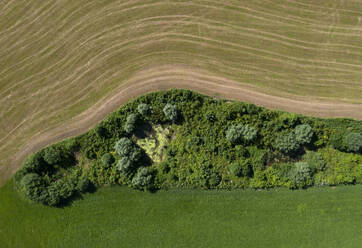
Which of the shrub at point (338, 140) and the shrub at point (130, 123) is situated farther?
the shrub at point (130, 123)

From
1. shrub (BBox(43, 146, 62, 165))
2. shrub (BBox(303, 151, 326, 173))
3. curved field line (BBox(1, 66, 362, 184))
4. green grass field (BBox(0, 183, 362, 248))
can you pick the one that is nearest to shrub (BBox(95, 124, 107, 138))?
curved field line (BBox(1, 66, 362, 184))

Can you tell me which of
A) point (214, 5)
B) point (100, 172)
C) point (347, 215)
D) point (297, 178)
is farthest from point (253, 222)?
point (214, 5)

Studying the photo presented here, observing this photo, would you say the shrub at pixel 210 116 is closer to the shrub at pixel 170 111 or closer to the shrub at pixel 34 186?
the shrub at pixel 170 111

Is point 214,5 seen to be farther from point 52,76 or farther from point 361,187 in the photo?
point 361,187

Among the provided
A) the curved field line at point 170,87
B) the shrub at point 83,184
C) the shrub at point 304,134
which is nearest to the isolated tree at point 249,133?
→ the curved field line at point 170,87

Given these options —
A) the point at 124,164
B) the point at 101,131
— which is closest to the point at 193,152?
the point at 124,164

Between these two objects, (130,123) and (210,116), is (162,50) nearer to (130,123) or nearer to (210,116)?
(130,123)
